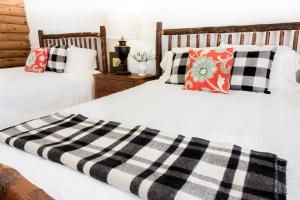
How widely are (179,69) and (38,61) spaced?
1763 millimetres

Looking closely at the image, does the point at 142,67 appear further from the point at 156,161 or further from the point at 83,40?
the point at 156,161

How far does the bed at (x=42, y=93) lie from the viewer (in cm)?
187

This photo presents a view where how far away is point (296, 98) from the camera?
1.45 m

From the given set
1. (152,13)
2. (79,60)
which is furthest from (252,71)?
(79,60)

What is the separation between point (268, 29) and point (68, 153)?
5.95 ft

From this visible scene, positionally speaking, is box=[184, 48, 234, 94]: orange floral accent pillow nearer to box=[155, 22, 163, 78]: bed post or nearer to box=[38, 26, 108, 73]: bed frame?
box=[155, 22, 163, 78]: bed post

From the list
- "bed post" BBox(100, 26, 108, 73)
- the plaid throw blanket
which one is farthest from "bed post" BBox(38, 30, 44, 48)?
the plaid throw blanket

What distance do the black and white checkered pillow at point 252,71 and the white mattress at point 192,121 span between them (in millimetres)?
71

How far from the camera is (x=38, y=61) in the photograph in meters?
2.74

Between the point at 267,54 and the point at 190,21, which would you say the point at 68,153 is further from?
the point at 190,21

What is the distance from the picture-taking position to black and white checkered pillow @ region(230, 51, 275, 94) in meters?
1.62

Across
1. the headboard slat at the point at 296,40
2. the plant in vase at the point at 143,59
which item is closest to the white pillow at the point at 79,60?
the plant in vase at the point at 143,59

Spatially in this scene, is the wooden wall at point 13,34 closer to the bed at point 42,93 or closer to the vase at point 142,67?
the bed at point 42,93

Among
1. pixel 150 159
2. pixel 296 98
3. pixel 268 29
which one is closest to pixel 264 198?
pixel 150 159
